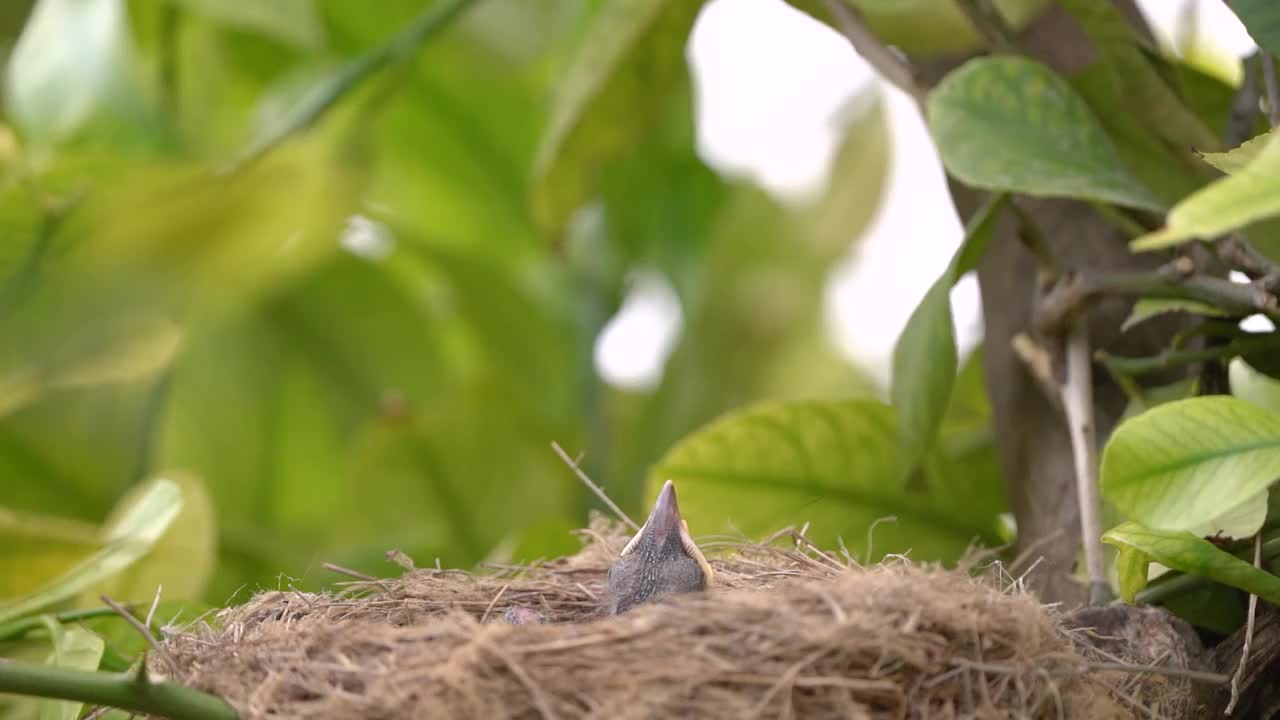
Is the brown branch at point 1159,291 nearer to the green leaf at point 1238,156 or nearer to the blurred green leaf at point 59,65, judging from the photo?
the green leaf at point 1238,156

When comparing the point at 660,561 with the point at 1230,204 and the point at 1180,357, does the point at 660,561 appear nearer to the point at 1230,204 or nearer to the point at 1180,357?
the point at 1180,357

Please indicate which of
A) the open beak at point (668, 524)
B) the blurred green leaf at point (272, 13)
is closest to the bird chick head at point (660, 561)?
the open beak at point (668, 524)

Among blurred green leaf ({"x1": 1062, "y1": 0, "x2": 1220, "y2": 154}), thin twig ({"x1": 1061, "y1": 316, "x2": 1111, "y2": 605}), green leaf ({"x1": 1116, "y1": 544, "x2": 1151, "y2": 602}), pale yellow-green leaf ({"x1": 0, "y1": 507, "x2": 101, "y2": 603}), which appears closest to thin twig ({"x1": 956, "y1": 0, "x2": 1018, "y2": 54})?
blurred green leaf ({"x1": 1062, "y1": 0, "x2": 1220, "y2": 154})

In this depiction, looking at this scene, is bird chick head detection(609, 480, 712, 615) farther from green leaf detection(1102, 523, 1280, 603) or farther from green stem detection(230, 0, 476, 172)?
green stem detection(230, 0, 476, 172)

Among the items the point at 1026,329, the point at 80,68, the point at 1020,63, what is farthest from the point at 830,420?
the point at 80,68

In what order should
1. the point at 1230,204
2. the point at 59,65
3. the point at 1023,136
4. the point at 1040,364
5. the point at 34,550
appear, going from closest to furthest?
the point at 1230,204, the point at 1023,136, the point at 1040,364, the point at 34,550, the point at 59,65

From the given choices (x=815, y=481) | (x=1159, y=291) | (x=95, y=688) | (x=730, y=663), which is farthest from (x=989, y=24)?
(x=95, y=688)

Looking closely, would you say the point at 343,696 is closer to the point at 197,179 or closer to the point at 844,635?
the point at 844,635
